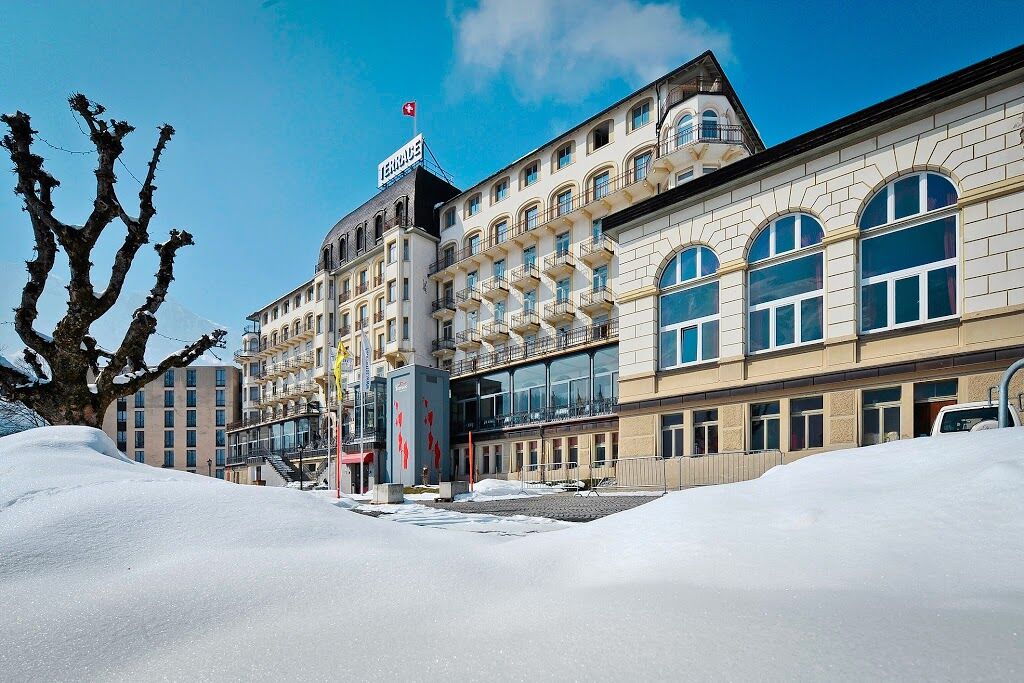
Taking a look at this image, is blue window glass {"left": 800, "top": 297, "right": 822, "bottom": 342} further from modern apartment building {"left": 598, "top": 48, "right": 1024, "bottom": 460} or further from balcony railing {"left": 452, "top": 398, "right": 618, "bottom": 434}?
balcony railing {"left": 452, "top": 398, "right": 618, "bottom": 434}

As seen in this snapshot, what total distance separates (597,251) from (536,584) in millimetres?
29273

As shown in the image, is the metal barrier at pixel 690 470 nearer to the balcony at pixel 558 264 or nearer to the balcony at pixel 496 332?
the balcony at pixel 558 264

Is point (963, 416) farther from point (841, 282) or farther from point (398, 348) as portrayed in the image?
point (398, 348)

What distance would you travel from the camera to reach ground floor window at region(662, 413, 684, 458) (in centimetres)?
1827

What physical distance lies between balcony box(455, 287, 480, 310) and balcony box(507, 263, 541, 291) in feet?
9.43

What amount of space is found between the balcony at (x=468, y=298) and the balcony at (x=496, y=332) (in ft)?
6.83

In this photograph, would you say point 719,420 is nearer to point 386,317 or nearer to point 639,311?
point 639,311

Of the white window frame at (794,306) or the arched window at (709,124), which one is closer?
the white window frame at (794,306)

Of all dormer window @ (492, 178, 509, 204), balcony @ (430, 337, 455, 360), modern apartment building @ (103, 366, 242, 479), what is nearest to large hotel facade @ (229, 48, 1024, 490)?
dormer window @ (492, 178, 509, 204)

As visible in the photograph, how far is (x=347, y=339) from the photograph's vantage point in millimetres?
47969

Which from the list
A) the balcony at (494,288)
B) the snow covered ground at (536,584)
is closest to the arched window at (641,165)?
the balcony at (494,288)

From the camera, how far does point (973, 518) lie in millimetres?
2621

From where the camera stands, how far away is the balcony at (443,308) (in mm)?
40312

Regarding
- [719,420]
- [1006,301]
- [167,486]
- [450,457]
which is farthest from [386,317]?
[167,486]
